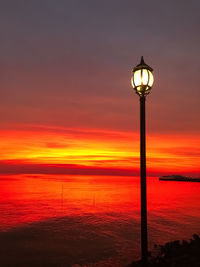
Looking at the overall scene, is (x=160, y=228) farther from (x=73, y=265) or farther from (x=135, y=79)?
(x=135, y=79)

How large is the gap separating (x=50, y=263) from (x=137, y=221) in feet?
45.7

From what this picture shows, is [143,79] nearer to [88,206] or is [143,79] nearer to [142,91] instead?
[142,91]

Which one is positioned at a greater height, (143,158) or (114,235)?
(143,158)

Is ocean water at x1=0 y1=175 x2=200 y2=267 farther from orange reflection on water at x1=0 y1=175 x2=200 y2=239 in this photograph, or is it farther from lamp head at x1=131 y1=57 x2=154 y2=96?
lamp head at x1=131 y1=57 x2=154 y2=96

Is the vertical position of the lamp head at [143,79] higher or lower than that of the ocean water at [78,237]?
higher

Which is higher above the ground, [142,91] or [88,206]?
[142,91]

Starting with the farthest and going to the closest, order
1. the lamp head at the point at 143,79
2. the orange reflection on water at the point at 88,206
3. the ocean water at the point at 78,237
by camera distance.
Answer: the orange reflection on water at the point at 88,206, the ocean water at the point at 78,237, the lamp head at the point at 143,79

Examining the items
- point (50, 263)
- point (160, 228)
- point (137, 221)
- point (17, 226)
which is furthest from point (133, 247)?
point (17, 226)

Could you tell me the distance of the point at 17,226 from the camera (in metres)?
20.5

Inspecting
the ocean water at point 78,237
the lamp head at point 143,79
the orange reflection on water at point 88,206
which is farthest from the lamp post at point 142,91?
the orange reflection on water at point 88,206

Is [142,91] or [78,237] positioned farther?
[78,237]

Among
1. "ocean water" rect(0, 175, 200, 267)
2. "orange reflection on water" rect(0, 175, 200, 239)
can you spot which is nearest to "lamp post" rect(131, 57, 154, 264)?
"ocean water" rect(0, 175, 200, 267)

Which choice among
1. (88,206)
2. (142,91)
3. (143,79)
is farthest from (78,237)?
(88,206)

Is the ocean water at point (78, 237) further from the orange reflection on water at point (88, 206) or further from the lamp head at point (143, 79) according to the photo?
the lamp head at point (143, 79)
